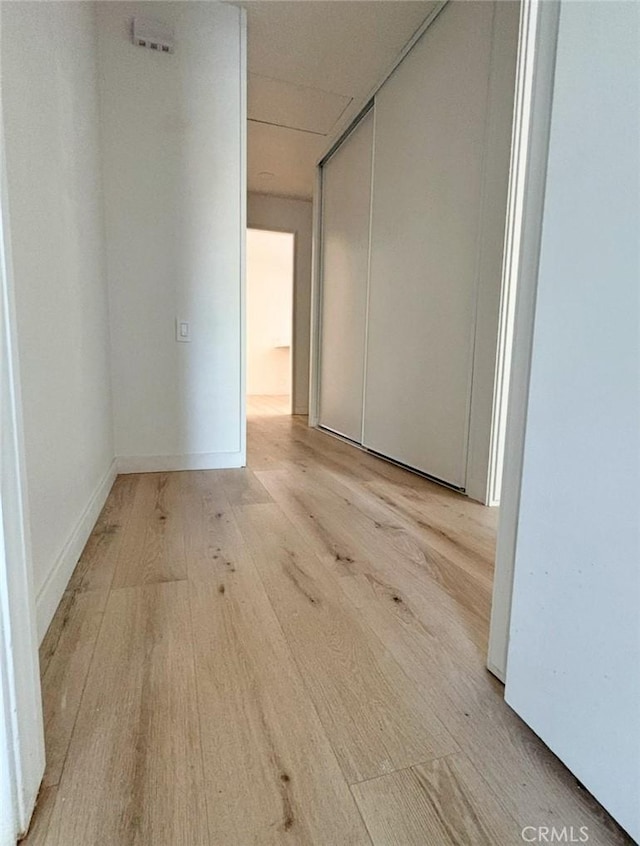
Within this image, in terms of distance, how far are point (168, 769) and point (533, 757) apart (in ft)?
1.92

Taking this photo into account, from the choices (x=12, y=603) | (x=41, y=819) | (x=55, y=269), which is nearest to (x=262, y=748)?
(x=41, y=819)

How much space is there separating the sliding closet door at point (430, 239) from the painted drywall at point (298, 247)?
80.3 inches

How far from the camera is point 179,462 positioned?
2479 millimetres

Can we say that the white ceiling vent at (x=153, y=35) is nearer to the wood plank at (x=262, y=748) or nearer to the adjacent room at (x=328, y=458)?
the adjacent room at (x=328, y=458)

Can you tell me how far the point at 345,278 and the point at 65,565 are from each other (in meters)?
2.91

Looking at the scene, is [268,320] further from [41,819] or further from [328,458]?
[41,819]

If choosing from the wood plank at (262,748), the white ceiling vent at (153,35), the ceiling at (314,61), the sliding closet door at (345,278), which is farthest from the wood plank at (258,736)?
the ceiling at (314,61)

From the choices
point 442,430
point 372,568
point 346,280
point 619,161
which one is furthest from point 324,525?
point 346,280

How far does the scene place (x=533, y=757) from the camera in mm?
701

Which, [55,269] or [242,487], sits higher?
[55,269]

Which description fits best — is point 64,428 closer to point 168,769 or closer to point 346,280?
point 168,769

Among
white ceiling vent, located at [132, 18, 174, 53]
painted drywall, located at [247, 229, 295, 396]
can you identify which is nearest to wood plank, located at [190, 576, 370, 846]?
white ceiling vent, located at [132, 18, 174, 53]

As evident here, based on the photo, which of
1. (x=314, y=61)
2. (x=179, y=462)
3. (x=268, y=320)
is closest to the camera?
(x=179, y=462)

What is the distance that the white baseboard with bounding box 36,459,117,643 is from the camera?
976 mm
